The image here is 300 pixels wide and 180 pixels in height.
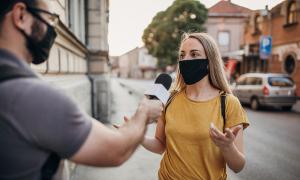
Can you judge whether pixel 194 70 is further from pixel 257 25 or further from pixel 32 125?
pixel 257 25

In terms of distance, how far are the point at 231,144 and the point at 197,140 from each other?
0.29 metres

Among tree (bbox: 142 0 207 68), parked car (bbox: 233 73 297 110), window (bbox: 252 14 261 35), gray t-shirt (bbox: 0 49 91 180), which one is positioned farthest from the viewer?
tree (bbox: 142 0 207 68)

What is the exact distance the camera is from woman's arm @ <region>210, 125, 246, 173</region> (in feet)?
6.11

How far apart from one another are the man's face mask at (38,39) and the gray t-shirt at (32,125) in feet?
0.47

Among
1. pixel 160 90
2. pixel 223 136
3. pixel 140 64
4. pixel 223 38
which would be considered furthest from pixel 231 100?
pixel 140 64

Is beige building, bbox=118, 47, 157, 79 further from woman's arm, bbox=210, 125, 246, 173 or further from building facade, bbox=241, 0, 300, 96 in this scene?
woman's arm, bbox=210, 125, 246, 173

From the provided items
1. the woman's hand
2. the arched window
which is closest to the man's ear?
the woman's hand

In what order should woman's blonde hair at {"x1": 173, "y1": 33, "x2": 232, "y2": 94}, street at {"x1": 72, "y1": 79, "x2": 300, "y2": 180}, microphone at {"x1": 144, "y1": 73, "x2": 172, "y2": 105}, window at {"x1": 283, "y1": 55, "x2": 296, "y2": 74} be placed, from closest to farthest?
microphone at {"x1": 144, "y1": 73, "x2": 172, "y2": 105} < woman's blonde hair at {"x1": 173, "y1": 33, "x2": 232, "y2": 94} < street at {"x1": 72, "y1": 79, "x2": 300, "y2": 180} < window at {"x1": 283, "y1": 55, "x2": 296, "y2": 74}

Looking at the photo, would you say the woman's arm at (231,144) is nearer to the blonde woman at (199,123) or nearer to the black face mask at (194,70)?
the blonde woman at (199,123)

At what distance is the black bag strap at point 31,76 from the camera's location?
42.9 inches

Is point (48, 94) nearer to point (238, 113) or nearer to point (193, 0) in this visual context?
point (238, 113)

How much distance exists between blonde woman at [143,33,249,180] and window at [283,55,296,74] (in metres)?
19.5

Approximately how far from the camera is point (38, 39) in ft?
4.29

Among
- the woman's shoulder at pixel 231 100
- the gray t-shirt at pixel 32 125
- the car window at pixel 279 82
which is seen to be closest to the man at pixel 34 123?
the gray t-shirt at pixel 32 125
